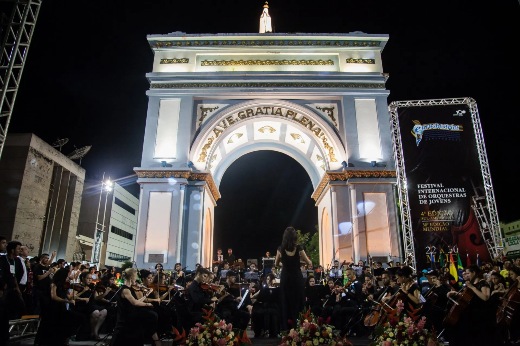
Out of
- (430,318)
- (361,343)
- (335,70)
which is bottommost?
(361,343)

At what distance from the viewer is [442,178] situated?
1466 cm

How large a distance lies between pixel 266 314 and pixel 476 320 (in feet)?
14.9

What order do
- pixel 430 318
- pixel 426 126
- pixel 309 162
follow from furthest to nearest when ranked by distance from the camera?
1. pixel 309 162
2. pixel 426 126
3. pixel 430 318

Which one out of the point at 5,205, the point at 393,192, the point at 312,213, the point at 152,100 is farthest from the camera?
the point at 312,213

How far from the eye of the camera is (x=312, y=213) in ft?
126

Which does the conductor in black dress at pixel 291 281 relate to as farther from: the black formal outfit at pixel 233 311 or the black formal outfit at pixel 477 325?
the black formal outfit at pixel 477 325

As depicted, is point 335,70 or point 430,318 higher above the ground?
point 335,70

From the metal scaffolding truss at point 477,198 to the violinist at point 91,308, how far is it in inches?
419

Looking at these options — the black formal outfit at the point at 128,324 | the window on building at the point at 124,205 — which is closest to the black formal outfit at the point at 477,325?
the black formal outfit at the point at 128,324

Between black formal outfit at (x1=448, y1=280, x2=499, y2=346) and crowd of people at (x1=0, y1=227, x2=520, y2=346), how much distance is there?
14 mm

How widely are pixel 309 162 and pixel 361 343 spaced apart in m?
15.5

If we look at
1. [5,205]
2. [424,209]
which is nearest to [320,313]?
[424,209]

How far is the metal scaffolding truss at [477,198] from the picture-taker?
13.9 metres

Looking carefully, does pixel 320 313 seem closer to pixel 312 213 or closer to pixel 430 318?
pixel 430 318
